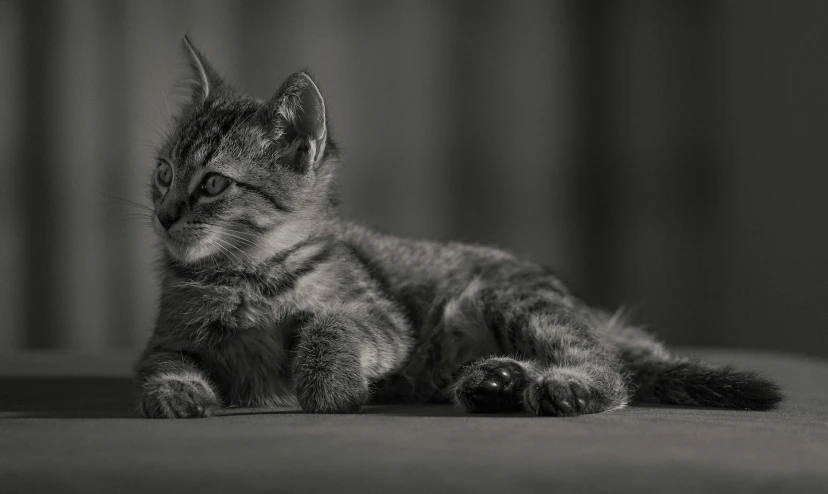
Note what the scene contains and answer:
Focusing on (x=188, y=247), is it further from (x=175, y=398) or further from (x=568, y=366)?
(x=568, y=366)

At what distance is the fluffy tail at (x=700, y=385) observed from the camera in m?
1.79

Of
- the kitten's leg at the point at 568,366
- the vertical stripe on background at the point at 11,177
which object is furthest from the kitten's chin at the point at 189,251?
the vertical stripe on background at the point at 11,177

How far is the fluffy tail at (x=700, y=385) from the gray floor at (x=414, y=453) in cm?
13

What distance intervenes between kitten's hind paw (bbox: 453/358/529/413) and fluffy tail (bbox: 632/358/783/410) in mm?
406

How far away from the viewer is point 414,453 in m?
1.16

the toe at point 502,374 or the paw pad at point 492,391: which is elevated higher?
the toe at point 502,374

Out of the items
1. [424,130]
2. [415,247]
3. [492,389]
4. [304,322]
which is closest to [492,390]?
[492,389]

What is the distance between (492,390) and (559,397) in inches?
6.2

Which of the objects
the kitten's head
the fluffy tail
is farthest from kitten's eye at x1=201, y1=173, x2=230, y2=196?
the fluffy tail

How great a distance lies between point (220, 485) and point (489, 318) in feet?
3.87

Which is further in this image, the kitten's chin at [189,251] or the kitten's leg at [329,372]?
the kitten's chin at [189,251]

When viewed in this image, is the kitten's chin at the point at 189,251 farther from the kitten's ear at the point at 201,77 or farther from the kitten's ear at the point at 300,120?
the kitten's ear at the point at 201,77

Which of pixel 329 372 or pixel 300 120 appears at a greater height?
pixel 300 120

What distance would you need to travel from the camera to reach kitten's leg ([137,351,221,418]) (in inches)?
64.4
